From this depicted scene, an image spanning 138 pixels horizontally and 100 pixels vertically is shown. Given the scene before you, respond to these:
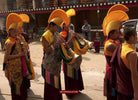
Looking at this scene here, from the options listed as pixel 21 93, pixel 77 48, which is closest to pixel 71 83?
pixel 77 48

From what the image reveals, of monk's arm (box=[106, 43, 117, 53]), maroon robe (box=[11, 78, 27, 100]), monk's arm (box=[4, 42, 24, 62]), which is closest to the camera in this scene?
monk's arm (box=[106, 43, 117, 53])

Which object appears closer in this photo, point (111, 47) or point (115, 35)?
point (111, 47)

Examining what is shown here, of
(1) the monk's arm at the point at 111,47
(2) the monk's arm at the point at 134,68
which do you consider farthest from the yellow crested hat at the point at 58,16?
(2) the monk's arm at the point at 134,68

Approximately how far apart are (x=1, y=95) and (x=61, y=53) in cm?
201

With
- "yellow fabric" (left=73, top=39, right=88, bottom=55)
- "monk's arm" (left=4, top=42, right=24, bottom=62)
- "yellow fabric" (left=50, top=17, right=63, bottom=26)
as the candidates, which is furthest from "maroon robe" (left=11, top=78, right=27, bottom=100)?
"yellow fabric" (left=50, top=17, right=63, bottom=26)

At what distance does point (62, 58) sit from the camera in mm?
3066

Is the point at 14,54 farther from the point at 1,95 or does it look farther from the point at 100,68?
the point at 100,68

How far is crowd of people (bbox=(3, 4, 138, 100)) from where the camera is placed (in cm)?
197

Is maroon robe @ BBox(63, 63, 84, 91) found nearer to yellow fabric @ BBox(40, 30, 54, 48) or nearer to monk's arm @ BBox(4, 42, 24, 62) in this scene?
yellow fabric @ BBox(40, 30, 54, 48)

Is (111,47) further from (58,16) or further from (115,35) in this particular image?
(58,16)

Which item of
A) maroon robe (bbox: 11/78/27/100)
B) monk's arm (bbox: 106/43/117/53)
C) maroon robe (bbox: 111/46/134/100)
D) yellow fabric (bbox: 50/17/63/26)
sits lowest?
maroon robe (bbox: 11/78/27/100)

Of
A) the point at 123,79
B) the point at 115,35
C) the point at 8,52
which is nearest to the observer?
the point at 123,79

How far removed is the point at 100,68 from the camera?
5.86m

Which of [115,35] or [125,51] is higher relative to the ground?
[115,35]
